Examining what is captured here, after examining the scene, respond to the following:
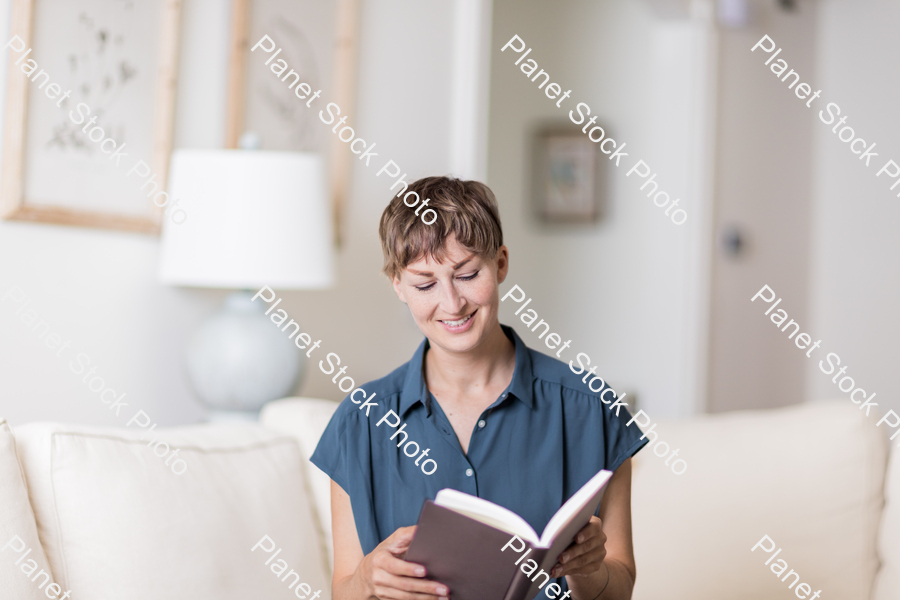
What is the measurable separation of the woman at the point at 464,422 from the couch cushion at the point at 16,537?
1.35ft

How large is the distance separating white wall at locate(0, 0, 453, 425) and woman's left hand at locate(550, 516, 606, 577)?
3.80 feet

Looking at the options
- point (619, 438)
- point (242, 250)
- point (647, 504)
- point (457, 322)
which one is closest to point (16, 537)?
point (457, 322)

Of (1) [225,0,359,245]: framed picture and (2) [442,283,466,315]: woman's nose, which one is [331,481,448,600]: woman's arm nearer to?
(2) [442,283,466,315]: woman's nose

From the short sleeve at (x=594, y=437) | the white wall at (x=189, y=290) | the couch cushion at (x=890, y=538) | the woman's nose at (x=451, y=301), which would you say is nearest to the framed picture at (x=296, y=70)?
the white wall at (x=189, y=290)

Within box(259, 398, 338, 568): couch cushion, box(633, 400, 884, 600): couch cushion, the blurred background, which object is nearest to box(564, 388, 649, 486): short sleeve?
box(633, 400, 884, 600): couch cushion

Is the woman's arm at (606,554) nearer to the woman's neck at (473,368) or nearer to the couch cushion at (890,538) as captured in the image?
the woman's neck at (473,368)

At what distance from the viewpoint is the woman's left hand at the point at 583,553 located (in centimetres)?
105

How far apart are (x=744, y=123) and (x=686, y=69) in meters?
0.40

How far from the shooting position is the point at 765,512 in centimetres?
172

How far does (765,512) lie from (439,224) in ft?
3.20

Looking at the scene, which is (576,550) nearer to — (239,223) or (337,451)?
(337,451)

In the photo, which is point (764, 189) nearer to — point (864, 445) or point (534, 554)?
point (864, 445)

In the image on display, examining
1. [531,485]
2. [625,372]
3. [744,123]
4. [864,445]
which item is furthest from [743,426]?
[744,123]

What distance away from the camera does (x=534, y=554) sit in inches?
37.0
